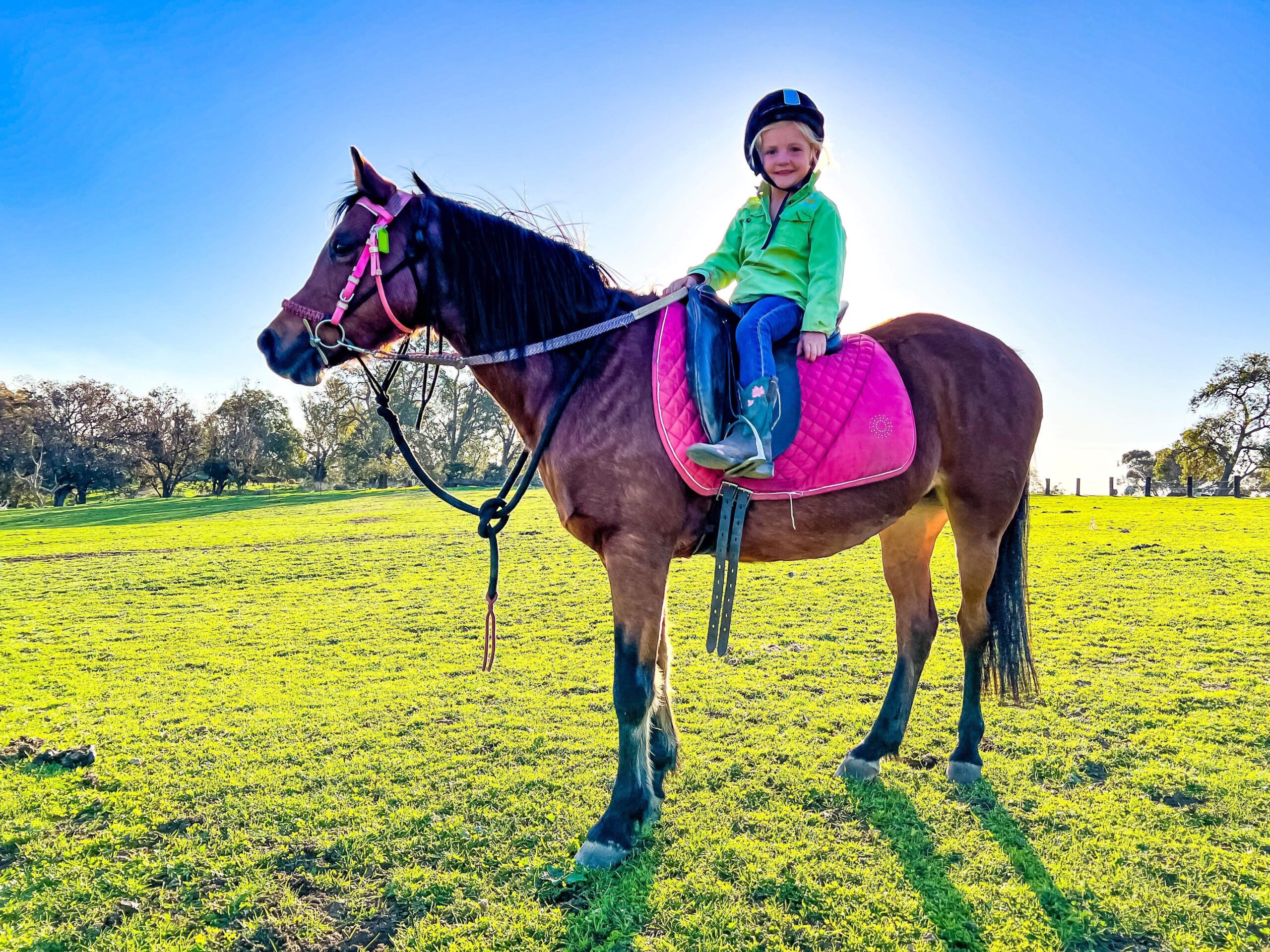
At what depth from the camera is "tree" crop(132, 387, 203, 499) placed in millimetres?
42219

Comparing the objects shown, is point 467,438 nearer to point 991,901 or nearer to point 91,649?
point 91,649

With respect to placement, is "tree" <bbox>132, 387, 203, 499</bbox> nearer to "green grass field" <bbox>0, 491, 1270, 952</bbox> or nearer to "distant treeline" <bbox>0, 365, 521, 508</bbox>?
"distant treeline" <bbox>0, 365, 521, 508</bbox>

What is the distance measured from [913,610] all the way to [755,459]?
80.2 inches

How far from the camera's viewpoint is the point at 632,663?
3146 millimetres

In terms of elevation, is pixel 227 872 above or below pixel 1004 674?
below

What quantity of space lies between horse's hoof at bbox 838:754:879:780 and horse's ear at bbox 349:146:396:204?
12.9ft

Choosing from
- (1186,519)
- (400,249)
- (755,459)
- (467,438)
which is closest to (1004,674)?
(755,459)

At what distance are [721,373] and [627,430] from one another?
0.56m

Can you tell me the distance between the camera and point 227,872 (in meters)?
2.98

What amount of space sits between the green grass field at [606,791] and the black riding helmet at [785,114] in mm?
3403

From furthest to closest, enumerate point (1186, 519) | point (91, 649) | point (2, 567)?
point (1186, 519)
point (2, 567)
point (91, 649)

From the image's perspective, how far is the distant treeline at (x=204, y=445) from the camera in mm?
37938

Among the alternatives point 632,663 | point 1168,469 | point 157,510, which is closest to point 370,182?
point 632,663

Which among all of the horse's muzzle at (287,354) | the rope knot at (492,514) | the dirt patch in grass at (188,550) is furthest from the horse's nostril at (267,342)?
the dirt patch in grass at (188,550)
